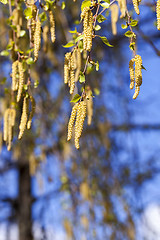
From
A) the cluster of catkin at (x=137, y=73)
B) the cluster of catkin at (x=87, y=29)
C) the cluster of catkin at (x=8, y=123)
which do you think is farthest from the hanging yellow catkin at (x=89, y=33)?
the cluster of catkin at (x=8, y=123)

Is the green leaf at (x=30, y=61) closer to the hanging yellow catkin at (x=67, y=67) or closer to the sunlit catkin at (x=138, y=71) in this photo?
the hanging yellow catkin at (x=67, y=67)

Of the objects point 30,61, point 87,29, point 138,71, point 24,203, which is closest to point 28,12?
point 30,61

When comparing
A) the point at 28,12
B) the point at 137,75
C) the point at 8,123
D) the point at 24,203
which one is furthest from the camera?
the point at 24,203

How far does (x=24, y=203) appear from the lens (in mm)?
3973

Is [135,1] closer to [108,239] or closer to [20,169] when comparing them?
[108,239]

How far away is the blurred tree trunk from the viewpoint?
141 inches

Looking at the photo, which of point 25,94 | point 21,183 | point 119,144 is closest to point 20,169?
point 21,183

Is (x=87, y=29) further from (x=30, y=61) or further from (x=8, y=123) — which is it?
(x=8, y=123)

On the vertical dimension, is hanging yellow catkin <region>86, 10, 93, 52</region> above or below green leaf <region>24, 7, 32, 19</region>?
below

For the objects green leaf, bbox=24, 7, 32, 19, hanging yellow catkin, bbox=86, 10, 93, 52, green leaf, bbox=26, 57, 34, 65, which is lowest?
hanging yellow catkin, bbox=86, 10, 93, 52

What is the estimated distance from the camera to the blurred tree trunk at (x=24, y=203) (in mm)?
3586

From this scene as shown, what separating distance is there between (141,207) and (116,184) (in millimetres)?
363

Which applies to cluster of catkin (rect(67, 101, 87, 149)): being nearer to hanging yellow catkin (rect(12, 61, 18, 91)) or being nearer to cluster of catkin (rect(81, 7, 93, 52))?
cluster of catkin (rect(81, 7, 93, 52))

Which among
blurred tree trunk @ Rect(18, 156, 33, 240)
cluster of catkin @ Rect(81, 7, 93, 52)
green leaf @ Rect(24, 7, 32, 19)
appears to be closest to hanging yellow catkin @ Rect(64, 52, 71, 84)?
cluster of catkin @ Rect(81, 7, 93, 52)
